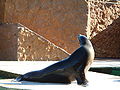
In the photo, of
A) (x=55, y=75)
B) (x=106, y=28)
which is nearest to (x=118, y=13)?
(x=106, y=28)

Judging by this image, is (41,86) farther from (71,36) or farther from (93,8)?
(93,8)

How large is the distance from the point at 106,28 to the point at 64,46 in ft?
12.9

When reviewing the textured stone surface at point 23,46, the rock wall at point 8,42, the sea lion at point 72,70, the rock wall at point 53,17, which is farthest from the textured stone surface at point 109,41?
the sea lion at point 72,70

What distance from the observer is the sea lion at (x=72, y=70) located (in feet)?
20.7

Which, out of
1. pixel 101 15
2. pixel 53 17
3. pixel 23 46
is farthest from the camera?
pixel 101 15

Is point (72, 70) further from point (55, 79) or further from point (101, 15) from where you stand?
point (101, 15)

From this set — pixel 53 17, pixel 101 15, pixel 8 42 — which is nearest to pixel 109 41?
pixel 101 15

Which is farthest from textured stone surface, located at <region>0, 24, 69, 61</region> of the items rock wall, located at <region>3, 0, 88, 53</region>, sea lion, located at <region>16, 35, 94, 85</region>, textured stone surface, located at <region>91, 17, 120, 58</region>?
sea lion, located at <region>16, 35, 94, 85</region>

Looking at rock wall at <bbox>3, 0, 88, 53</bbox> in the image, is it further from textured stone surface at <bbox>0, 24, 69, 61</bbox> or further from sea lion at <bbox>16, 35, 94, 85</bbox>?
sea lion at <bbox>16, 35, 94, 85</bbox>

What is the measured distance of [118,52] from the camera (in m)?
19.8

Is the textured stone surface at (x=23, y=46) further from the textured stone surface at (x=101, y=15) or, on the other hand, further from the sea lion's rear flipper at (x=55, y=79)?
the sea lion's rear flipper at (x=55, y=79)

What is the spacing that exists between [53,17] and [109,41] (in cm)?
486

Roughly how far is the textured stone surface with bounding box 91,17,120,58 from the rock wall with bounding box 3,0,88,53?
3037mm

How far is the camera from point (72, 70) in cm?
636
